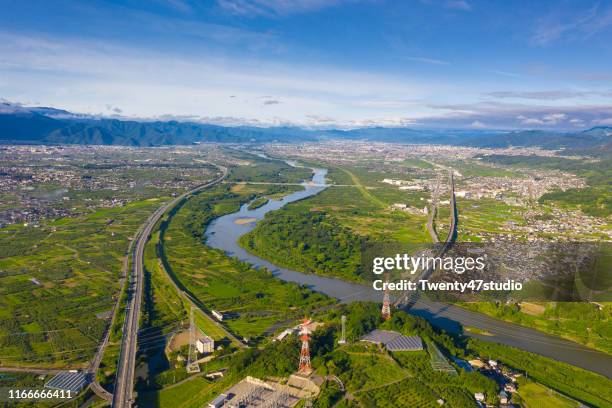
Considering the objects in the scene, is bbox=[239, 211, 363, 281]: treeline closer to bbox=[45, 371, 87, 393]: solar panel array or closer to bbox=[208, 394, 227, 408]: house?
bbox=[208, 394, 227, 408]: house

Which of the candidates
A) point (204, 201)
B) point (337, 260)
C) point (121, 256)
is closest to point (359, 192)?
point (204, 201)

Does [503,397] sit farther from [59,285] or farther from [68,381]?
[59,285]

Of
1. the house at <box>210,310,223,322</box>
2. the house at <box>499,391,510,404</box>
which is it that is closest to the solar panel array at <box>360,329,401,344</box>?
the house at <box>499,391,510,404</box>

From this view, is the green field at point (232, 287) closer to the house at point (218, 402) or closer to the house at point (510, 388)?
the house at point (218, 402)

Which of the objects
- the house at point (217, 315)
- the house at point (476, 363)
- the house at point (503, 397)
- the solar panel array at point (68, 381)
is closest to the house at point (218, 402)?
the solar panel array at point (68, 381)

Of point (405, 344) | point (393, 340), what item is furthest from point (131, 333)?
point (405, 344)

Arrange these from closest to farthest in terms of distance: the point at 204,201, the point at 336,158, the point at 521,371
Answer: the point at 521,371 → the point at 204,201 → the point at 336,158

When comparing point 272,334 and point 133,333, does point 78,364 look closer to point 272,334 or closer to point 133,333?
point 133,333
